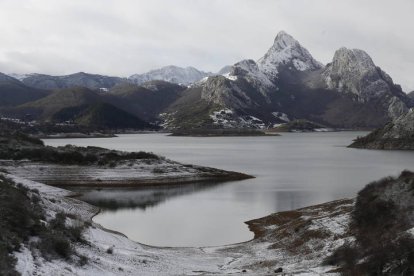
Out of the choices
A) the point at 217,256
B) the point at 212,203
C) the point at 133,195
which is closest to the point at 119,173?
the point at 133,195

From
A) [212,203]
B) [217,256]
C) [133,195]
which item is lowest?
[133,195]

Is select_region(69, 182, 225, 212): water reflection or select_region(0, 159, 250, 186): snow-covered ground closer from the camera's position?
select_region(69, 182, 225, 212): water reflection

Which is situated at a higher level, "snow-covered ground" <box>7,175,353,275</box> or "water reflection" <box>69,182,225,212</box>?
"snow-covered ground" <box>7,175,353,275</box>

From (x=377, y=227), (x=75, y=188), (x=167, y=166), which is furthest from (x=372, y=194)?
(x=167, y=166)

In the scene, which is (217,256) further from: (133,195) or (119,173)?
(119,173)

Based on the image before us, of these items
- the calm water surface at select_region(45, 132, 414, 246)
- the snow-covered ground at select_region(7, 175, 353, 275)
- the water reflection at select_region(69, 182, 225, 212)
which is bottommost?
the water reflection at select_region(69, 182, 225, 212)

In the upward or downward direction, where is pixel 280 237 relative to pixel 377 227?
downward

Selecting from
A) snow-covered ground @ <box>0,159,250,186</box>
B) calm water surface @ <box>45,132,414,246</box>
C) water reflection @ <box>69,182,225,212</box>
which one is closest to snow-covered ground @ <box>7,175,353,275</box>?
calm water surface @ <box>45,132,414,246</box>

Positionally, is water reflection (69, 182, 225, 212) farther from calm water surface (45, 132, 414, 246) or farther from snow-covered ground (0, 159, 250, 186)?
snow-covered ground (0, 159, 250, 186)

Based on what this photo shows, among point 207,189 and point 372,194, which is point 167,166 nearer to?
point 207,189
